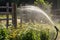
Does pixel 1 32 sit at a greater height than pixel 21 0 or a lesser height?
greater

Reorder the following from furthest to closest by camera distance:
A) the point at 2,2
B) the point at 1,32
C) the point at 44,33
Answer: the point at 2,2 < the point at 44,33 < the point at 1,32

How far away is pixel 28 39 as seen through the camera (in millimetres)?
6773

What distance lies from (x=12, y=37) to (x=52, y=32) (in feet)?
6.11

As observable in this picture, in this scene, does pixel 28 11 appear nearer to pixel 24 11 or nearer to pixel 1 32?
pixel 24 11

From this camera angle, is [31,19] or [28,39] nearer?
[28,39]

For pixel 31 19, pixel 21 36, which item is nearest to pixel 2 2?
pixel 31 19

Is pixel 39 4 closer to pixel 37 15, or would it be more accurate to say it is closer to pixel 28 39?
pixel 37 15

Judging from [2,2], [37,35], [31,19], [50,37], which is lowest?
[2,2]

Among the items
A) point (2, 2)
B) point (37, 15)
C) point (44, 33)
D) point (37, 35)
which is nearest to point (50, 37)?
point (44, 33)

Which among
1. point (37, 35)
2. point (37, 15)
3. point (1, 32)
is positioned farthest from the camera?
point (37, 15)

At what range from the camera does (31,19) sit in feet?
53.5

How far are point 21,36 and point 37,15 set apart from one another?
9336mm

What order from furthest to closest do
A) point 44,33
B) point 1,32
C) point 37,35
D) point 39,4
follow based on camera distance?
point 39,4 < point 44,33 < point 37,35 < point 1,32

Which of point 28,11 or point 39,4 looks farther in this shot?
point 39,4
